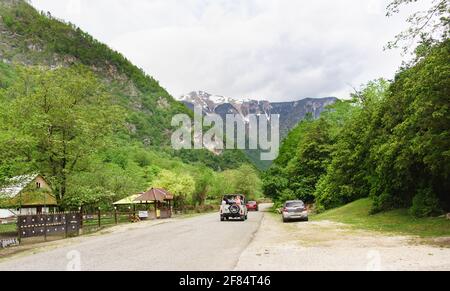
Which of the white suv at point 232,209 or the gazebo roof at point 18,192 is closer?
the gazebo roof at point 18,192

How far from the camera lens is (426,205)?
77.3 ft

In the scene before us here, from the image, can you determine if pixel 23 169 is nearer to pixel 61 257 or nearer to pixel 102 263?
pixel 61 257

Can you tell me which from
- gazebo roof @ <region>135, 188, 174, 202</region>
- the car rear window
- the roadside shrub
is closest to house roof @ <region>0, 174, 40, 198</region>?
the car rear window

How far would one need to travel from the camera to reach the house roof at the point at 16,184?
21.7m

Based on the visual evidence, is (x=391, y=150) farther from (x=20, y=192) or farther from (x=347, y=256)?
(x=20, y=192)

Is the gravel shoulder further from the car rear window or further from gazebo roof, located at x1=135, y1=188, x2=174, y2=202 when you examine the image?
gazebo roof, located at x1=135, y1=188, x2=174, y2=202

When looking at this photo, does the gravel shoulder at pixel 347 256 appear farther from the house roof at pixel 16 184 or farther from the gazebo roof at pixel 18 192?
the house roof at pixel 16 184

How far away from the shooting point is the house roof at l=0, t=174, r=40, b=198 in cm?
2169

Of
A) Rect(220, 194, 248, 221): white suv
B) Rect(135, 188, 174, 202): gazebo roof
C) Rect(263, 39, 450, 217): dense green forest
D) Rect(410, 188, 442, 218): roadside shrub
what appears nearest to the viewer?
Rect(263, 39, 450, 217): dense green forest

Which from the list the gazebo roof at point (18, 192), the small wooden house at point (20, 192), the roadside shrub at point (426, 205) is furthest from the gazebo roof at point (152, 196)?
the roadside shrub at point (426, 205)

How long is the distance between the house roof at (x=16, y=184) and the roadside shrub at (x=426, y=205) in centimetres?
2174

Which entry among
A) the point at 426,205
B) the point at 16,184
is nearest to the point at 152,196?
the point at 16,184

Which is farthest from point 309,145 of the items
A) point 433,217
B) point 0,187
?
point 0,187

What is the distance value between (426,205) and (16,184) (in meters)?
22.4
